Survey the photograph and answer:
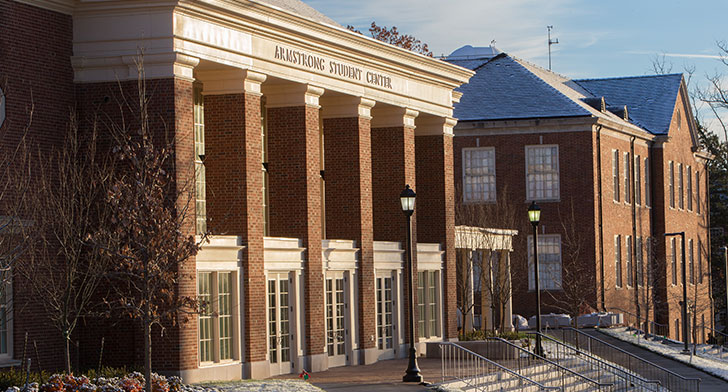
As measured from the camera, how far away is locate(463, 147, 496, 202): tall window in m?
52.4

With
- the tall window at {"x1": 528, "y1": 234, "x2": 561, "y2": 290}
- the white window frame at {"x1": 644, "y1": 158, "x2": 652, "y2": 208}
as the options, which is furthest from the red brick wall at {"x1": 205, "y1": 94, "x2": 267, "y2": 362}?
the white window frame at {"x1": 644, "y1": 158, "x2": 652, "y2": 208}

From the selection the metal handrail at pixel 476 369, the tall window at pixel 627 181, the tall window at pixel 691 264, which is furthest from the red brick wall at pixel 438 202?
the tall window at pixel 691 264

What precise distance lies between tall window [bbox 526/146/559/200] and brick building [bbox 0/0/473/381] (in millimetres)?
13898

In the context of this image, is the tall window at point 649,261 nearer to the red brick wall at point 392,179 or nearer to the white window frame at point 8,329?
the red brick wall at point 392,179

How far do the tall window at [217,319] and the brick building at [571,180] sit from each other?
2241cm

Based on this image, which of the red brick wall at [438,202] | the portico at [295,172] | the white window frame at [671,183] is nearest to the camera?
the portico at [295,172]

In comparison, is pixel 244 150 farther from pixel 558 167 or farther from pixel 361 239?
pixel 558 167

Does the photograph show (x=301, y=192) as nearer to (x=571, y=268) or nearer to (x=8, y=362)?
(x=8, y=362)

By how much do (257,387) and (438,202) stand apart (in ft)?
51.2

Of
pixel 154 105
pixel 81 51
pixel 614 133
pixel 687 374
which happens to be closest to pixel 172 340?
pixel 154 105

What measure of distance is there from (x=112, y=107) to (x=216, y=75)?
2964mm

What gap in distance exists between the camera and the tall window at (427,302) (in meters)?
37.2

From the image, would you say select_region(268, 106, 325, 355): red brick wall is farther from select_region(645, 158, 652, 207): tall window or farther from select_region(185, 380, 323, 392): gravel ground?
select_region(645, 158, 652, 207): tall window

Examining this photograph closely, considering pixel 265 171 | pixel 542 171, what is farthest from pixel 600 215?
pixel 265 171
